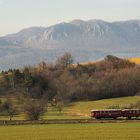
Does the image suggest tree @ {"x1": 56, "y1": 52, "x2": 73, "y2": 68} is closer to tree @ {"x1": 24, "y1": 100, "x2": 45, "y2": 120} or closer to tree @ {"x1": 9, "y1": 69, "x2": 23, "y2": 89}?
tree @ {"x1": 9, "y1": 69, "x2": 23, "y2": 89}

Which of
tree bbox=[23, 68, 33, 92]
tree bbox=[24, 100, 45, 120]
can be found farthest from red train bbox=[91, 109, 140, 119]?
tree bbox=[23, 68, 33, 92]

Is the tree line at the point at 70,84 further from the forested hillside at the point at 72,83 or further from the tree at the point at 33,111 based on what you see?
the tree at the point at 33,111

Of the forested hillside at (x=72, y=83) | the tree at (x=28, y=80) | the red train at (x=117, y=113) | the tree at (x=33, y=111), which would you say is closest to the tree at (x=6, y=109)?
the tree at (x=33, y=111)

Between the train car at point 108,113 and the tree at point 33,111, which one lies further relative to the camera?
the tree at point 33,111

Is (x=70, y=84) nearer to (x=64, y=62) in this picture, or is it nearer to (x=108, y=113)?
(x=64, y=62)

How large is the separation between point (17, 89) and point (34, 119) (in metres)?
60.9

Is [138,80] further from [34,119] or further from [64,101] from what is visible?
[34,119]

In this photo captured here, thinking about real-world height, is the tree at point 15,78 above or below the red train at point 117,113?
above

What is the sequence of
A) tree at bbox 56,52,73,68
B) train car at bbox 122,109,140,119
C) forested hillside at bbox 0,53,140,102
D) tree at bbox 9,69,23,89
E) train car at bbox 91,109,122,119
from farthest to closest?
A: tree at bbox 56,52,73,68
tree at bbox 9,69,23,89
forested hillside at bbox 0,53,140,102
train car at bbox 91,109,122,119
train car at bbox 122,109,140,119

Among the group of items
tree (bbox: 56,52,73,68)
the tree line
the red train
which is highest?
tree (bbox: 56,52,73,68)

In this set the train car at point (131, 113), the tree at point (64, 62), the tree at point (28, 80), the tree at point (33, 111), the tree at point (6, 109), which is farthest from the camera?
the tree at point (64, 62)


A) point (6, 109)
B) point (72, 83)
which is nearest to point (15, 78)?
point (72, 83)

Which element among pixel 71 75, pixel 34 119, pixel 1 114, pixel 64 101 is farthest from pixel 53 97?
pixel 34 119

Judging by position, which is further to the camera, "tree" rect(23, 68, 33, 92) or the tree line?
"tree" rect(23, 68, 33, 92)
